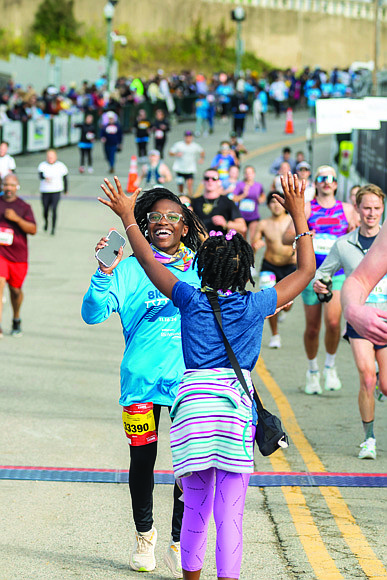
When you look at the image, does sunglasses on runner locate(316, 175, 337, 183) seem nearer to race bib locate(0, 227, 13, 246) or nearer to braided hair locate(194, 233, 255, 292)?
race bib locate(0, 227, 13, 246)

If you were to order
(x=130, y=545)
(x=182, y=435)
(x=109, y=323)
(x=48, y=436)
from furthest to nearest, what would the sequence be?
1. (x=109, y=323)
2. (x=48, y=436)
3. (x=130, y=545)
4. (x=182, y=435)

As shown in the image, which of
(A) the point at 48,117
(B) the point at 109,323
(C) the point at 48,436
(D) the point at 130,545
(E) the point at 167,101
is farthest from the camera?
(E) the point at 167,101

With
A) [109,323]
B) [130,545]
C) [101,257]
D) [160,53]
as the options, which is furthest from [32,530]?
[160,53]

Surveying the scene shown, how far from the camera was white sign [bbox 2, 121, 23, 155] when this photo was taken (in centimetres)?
3406

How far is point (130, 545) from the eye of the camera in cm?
578

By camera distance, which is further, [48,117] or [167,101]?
[167,101]

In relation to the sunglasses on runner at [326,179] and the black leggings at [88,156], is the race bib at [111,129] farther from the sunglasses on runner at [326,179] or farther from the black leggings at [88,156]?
the sunglasses on runner at [326,179]

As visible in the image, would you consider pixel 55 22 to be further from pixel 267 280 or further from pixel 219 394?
pixel 219 394

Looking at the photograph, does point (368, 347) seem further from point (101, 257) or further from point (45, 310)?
point (45, 310)

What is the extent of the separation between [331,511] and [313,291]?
3.56 m

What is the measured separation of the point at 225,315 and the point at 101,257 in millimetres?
715

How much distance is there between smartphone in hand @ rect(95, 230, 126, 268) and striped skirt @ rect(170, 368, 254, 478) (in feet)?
2.62

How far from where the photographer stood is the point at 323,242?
9.60 m

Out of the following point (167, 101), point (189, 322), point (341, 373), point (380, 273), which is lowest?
point (341, 373)
